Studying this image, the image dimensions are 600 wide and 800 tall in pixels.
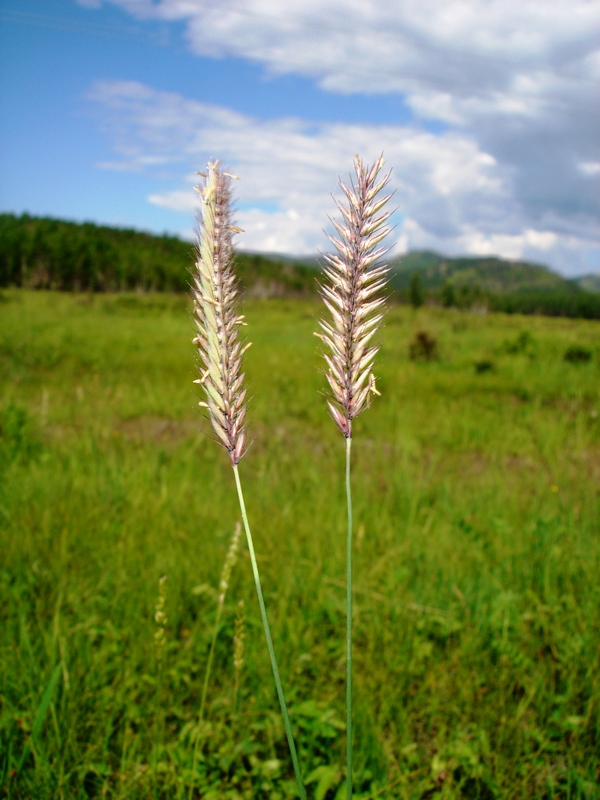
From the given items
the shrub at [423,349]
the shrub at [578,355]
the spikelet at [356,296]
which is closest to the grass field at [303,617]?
A: the spikelet at [356,296]

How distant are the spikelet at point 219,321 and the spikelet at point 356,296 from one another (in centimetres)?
14

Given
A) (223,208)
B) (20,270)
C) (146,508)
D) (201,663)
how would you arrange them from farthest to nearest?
(20,270)
(146,508)
(201,663)
(223,208)

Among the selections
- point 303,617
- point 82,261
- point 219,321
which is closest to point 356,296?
point 219,321

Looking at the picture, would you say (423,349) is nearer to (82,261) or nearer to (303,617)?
(303,617)

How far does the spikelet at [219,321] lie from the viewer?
2.54 ft

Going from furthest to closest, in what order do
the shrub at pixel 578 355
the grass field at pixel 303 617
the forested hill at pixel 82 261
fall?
1. the forested hill at pixel 82 261
2. the shrub at pixel 578 355
3. the grass field at pixel 303 617

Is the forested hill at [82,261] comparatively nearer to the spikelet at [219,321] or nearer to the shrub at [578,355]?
the shrub at [578,355]

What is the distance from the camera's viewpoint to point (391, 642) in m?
2.17

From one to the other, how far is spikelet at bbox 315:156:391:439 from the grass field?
11cm

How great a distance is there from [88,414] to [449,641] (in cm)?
483

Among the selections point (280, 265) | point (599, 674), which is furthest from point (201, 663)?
point (280, 265)

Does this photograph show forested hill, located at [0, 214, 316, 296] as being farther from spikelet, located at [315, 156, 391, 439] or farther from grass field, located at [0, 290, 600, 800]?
spikelet, located at [315, 156, 391, 439]

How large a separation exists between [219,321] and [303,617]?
188cm

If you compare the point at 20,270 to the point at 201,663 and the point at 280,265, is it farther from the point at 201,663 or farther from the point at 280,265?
the point at 280,265
